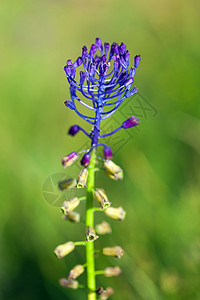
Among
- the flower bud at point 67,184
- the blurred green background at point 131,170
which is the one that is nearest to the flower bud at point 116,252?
the flower bud at point 67,184

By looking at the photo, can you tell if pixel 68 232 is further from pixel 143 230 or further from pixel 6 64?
pixel 6 64

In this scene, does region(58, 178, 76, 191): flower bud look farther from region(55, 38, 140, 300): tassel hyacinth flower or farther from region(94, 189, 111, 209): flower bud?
region(94, 189, 111, 209): flower bud

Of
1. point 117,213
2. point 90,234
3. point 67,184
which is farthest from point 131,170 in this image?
point 90,234

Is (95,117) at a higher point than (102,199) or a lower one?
higher

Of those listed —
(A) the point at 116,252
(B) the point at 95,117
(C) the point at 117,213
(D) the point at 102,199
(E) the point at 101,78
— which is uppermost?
(E) the point at 101,78

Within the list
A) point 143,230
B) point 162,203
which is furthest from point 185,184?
point 143,230

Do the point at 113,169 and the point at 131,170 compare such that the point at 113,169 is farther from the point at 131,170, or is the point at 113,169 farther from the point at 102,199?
the point at 131,170

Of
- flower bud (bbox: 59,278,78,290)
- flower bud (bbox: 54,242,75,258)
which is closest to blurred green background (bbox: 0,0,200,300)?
flower bud (bbox: 59,278,78,290)

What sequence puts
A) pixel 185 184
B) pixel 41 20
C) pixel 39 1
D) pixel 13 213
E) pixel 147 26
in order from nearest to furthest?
pixel 185 184, pixel 13 213, pixel 147 26, pixel 41 20, pixel 39 1
